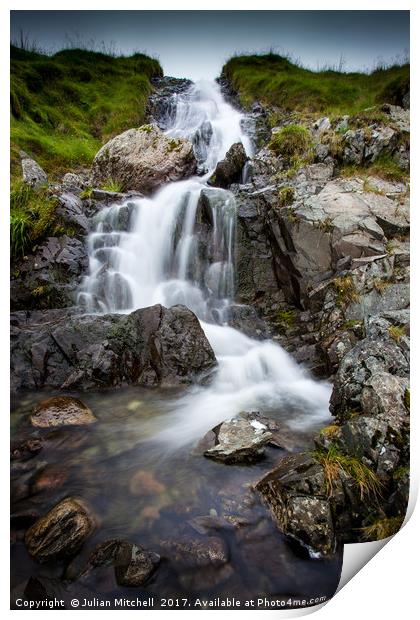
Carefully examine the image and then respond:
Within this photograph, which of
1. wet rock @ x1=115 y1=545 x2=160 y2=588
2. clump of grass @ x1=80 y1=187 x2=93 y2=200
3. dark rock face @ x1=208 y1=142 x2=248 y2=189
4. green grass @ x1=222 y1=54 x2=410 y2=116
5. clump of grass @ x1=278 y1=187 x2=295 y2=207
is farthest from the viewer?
dark rock face @ x1=208 y1=142 x2=248 y2=189

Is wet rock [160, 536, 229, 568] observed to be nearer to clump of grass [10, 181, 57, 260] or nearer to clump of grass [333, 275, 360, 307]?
clump of grass [10, 181, 57, 260]

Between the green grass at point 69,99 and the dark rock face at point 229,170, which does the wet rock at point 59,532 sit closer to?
the green grass at point 69,99

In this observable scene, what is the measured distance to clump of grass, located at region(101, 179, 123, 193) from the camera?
6468 mm

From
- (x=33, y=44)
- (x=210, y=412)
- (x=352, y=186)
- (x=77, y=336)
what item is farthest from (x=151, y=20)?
(x=352, y=186)

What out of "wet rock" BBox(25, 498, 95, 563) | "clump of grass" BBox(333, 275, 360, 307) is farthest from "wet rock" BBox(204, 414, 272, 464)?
"clump of grass" BBox(333, 275, 360, 307)

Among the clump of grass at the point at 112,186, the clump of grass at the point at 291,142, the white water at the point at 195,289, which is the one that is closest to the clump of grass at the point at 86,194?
the white water at the point at 195,289

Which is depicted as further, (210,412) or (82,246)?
(82,246)

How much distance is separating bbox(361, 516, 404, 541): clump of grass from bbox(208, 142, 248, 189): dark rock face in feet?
19.6

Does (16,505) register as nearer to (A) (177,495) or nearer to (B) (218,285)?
(A) (177,495)

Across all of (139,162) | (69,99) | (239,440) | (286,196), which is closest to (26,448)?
(239,440)

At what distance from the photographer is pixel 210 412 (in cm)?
339

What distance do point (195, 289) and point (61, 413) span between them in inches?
106

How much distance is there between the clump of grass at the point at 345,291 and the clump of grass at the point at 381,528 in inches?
93.1

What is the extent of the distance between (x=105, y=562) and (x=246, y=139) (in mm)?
8603
